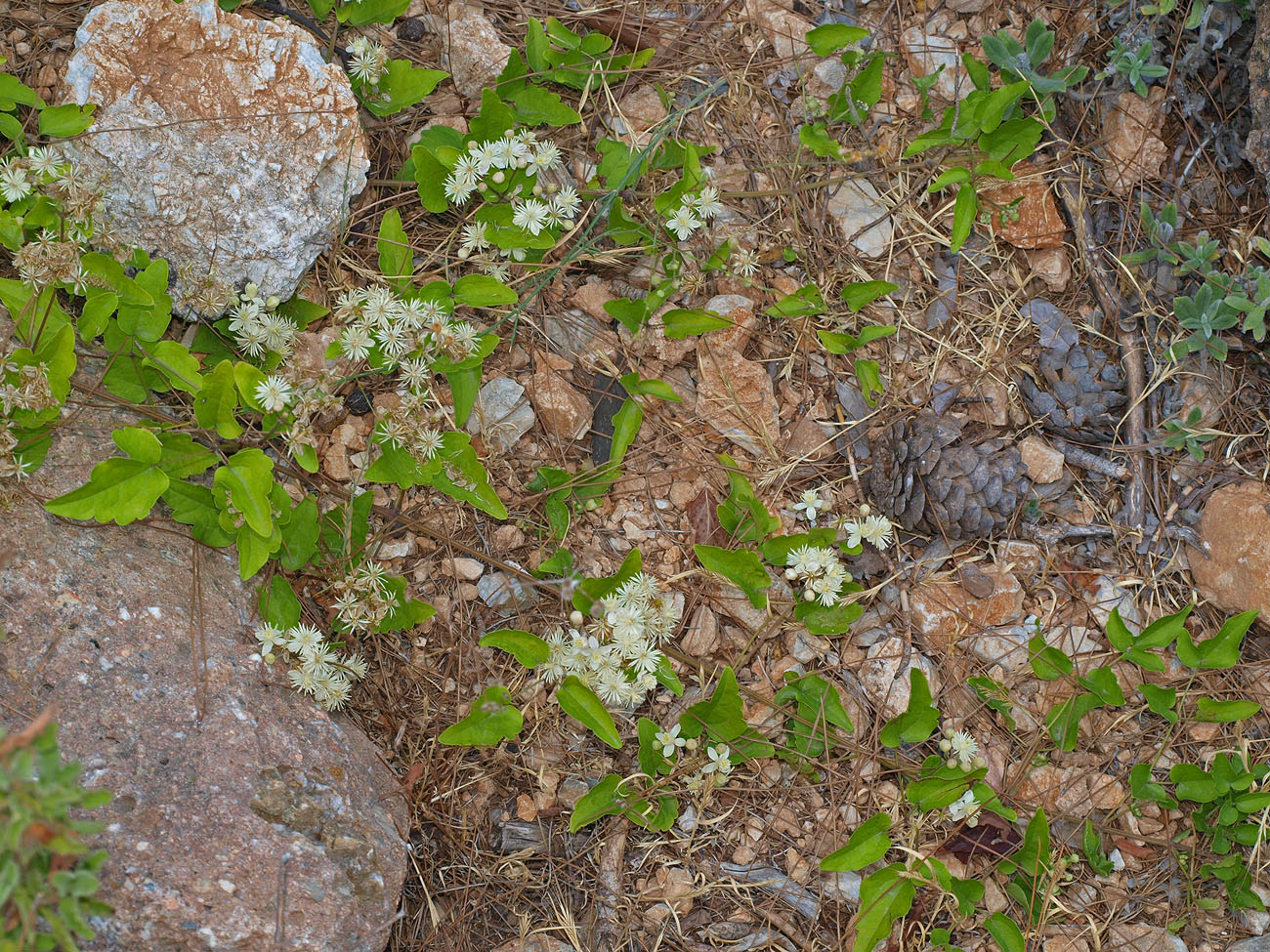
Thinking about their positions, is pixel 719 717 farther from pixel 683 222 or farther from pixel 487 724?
pixel 683 222

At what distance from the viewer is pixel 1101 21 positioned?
313 centimetres

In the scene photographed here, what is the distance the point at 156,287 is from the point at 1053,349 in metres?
2.89

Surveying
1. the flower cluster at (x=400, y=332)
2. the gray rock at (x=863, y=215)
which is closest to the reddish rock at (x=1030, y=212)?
the gray rock at (x=863, y=215)

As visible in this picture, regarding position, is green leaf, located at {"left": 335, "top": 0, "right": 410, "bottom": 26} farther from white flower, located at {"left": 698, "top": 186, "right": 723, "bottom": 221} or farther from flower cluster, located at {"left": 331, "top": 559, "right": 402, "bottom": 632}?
flower cluster, located at {"left": 331, "top": 559, "right": 402, "bottom": 632}

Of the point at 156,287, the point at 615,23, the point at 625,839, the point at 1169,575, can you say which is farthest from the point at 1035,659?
the point at 156,287

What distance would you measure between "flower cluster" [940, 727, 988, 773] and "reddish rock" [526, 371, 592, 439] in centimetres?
151

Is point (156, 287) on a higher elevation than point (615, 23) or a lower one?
lower

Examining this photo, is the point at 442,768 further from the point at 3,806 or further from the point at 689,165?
the point at 689,165

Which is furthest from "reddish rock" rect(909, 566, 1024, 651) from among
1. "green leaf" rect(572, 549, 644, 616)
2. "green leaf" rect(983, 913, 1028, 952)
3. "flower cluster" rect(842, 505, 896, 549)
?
"green leaf" rect(572, 549, 644, 616)

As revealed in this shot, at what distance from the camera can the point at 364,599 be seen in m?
2.57

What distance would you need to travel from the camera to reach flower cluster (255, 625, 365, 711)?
2496 mm

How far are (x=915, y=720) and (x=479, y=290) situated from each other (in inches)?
74.5

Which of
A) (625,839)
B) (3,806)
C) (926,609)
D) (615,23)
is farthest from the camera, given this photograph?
(615,23)

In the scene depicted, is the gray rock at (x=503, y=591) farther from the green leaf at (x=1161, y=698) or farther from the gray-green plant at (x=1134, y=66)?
the gray-green plant at (x=1134, y=66)
